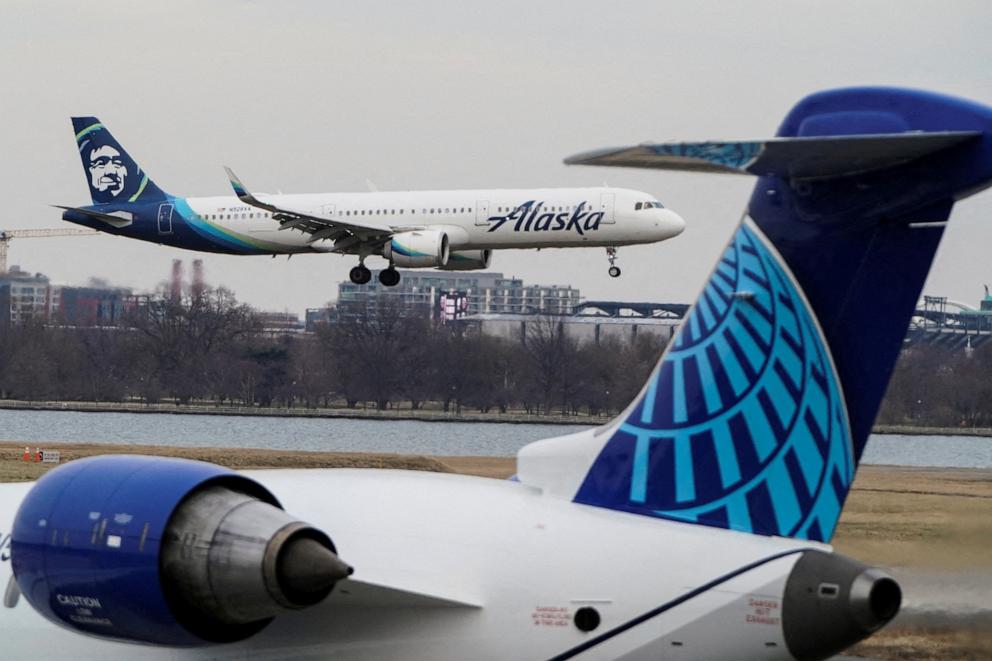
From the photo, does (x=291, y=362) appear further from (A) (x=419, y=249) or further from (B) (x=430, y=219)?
(A) (x=419, y=249)

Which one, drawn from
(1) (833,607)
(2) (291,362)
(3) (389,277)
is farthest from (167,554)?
(2) (291,362)

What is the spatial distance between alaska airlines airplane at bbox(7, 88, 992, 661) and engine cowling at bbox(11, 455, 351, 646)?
11 millimetres

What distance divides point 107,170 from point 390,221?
477 inches

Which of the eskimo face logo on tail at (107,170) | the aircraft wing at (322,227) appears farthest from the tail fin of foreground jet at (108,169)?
the aircraft wing at (322,227)

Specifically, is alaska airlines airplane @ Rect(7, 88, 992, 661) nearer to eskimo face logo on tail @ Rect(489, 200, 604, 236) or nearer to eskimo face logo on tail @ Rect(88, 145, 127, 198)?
eskimo face logo on tail @ Rect(489, 200, 604, 236)

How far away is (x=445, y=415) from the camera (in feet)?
→ 180

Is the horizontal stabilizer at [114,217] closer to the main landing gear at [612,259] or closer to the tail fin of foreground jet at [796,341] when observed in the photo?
the main landing gear at [612,259]

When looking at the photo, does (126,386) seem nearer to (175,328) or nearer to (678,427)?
(175,328)

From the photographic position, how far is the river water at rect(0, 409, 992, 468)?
40.2 metres

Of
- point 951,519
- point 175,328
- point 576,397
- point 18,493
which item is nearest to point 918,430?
point 576,397

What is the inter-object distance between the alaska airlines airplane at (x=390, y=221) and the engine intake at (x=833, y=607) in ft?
109

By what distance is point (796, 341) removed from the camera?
8.05 metres

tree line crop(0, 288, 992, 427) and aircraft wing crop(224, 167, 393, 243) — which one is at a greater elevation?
aircraft wing crop(224, 167, 393, 243)

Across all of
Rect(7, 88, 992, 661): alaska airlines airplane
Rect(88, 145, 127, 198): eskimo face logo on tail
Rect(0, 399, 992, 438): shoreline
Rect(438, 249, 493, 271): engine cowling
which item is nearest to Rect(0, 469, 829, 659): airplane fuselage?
Rect(7, 88, 992, 661): alaska airlines airplane
